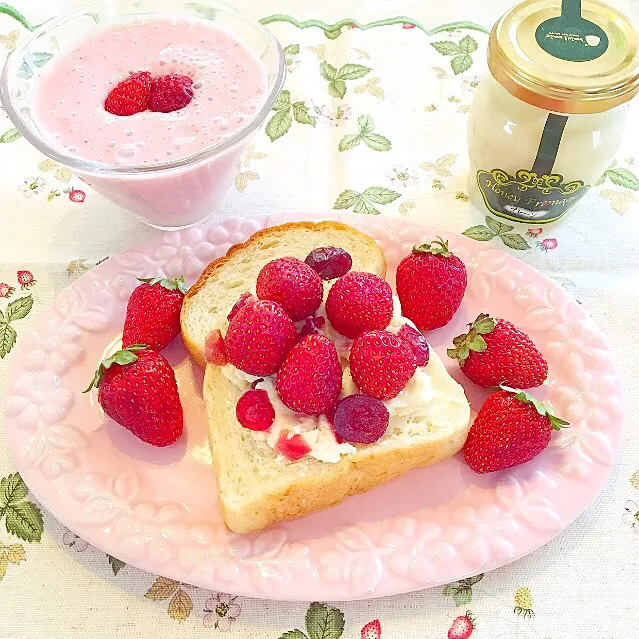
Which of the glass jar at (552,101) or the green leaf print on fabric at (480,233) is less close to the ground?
the glass jar at (552,101)

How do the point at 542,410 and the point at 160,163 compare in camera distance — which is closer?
the point at 542,410

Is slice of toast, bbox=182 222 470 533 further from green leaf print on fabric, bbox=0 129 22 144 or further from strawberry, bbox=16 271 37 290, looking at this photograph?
green leaf print on fabric, bbox=0 129 22 144

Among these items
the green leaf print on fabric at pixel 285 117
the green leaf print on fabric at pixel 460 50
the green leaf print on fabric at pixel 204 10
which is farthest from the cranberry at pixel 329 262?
the green leaf print on fabric at pixel 460 50

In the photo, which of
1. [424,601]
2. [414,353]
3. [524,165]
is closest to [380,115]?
[524,165]

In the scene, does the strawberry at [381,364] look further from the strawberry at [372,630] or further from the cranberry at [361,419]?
the strawberry at [372,630]

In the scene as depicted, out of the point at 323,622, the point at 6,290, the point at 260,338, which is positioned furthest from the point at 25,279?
the point at 323,622

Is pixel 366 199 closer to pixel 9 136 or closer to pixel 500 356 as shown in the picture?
pixel 500 356
